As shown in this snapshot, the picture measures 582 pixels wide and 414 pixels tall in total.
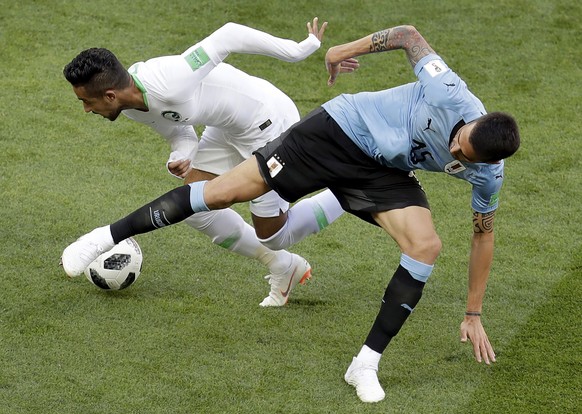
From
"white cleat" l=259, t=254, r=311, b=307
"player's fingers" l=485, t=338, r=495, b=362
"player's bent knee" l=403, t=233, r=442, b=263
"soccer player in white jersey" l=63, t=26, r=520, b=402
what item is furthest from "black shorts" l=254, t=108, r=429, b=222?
"white cleat" l=259, t=254, r=311, b=307

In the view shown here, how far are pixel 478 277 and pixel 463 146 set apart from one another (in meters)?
0.90

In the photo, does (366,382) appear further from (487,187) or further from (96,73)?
(96,73)

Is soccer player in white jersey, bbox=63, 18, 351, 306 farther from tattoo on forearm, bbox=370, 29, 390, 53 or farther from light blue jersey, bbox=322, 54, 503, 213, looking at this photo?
light blue jersey, bbox=322, 54, 503, 213

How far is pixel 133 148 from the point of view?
8.33 m

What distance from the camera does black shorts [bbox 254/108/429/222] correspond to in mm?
5270

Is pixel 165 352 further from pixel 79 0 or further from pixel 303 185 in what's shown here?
pixel 79 0

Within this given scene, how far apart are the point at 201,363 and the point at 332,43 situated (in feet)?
17.1

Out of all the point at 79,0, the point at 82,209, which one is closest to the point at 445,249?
the point at 82,209

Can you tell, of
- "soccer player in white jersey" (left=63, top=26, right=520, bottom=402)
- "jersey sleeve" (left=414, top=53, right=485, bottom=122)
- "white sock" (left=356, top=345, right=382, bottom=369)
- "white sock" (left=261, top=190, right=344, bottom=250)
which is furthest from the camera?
"white sock" (left=261, top=190, right=344, bottom=250)

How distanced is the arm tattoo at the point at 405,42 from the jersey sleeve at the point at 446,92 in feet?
0.47

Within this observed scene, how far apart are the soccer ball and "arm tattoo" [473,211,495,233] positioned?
6.66 ft

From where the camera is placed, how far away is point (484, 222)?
17.4 ft

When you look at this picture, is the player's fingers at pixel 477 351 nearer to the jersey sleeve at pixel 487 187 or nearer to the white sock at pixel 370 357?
the white sock at pixel 370 357

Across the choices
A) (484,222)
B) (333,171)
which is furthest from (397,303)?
(333,171)
